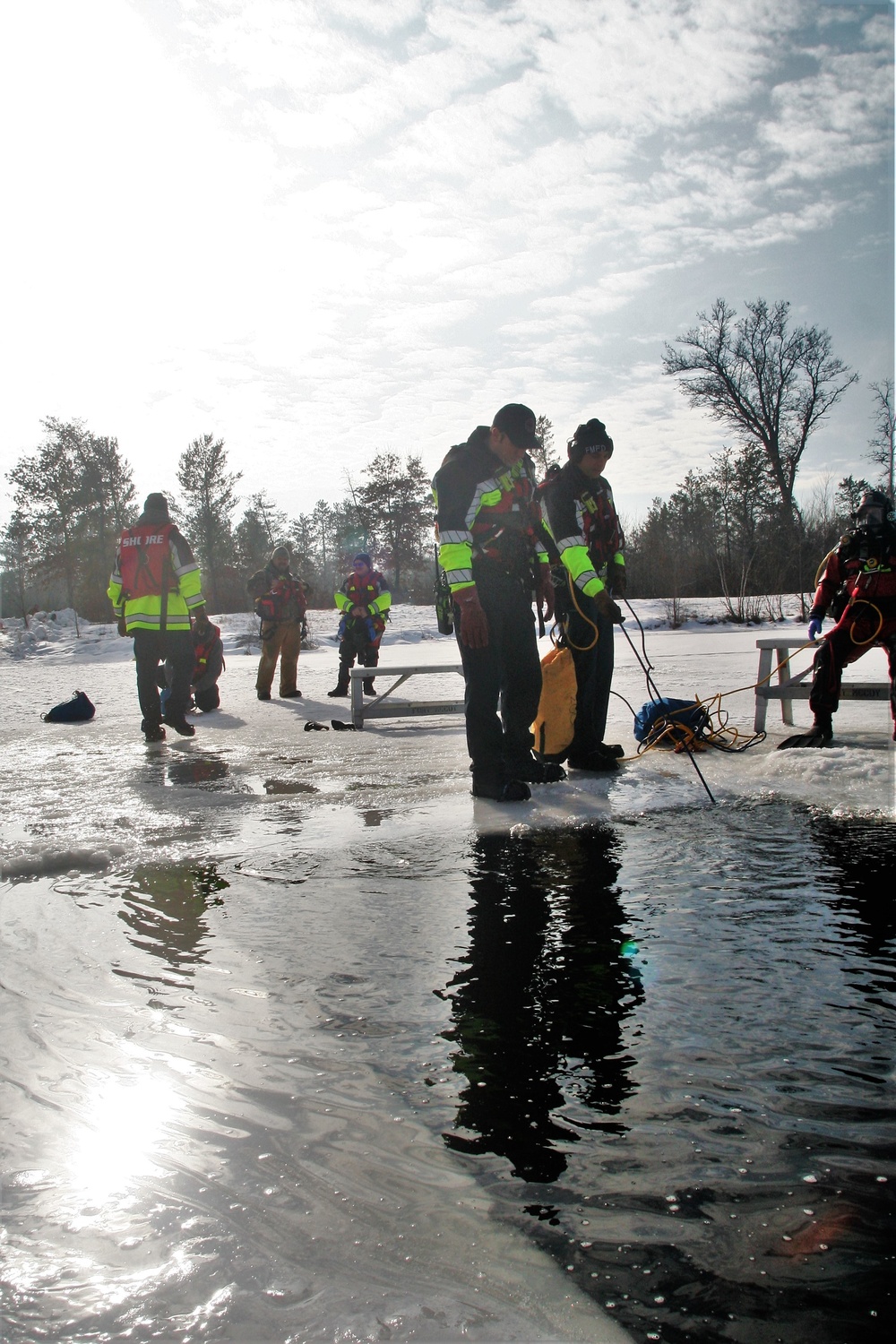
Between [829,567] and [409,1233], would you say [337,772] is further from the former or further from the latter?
[409,1233]

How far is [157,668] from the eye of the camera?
700cm

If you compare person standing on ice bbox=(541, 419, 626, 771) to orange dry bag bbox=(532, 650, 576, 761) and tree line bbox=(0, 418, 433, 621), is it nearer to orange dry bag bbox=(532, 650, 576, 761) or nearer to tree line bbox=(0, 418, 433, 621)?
orange dry bag bbox=(532, 650, 576, 761)

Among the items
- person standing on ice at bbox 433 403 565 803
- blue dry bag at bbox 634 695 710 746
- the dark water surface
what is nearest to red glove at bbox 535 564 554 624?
person standing on ice at bbox 433 403 565 803

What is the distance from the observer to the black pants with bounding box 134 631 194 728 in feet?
22.1

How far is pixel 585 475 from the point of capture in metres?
4.77

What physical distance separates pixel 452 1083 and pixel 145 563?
6.03 meters

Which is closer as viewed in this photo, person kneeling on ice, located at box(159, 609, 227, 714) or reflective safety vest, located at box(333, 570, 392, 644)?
person kneeling on ice, located at box(159, 609, 227, 714)

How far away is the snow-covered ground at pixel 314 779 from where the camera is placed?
140 inches

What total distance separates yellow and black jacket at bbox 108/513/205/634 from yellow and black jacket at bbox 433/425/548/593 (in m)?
3.35

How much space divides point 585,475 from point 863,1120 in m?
3.85

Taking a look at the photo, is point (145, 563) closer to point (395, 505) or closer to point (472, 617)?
point (472, 617)

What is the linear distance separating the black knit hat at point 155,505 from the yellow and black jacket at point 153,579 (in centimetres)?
5

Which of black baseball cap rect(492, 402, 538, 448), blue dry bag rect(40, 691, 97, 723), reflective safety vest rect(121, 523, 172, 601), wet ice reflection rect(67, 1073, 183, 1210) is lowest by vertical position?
wet ice reflection rect(67, 1073, 183, 1210)

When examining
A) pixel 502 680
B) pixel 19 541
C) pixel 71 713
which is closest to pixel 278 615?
pixel 71 713
